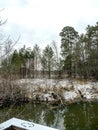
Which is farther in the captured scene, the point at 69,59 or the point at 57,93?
the point at 69,59

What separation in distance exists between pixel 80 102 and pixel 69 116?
6.02m

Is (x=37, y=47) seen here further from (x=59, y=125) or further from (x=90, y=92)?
(x=59, y=125)

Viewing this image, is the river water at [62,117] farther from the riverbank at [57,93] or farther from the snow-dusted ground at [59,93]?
the snow-dusted ground at [59,93]

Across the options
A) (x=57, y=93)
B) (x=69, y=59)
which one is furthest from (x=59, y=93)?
(x=69, y=59)

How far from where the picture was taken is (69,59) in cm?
3781

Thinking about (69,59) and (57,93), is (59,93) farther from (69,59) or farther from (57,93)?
(69,59)

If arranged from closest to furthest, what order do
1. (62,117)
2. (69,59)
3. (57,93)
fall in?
(62,117) → (57,93) → (69,59)

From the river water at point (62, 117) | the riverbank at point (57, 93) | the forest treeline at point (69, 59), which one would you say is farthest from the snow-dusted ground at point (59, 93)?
the forest treeline at point (69, 59)

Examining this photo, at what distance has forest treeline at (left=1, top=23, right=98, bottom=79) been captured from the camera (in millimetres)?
36000

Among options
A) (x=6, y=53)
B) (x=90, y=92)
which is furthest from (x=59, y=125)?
(x=90, y=92)

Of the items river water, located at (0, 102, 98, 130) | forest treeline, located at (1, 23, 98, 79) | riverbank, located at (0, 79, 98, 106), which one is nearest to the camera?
river water, located at (0, 102, 98, 130)

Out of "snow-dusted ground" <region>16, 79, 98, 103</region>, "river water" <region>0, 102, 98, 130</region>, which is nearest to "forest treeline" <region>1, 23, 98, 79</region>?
"snow-dusted ground" <region>16, 79, 98, 103</region>

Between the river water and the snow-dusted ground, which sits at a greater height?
the snow-dusted ground

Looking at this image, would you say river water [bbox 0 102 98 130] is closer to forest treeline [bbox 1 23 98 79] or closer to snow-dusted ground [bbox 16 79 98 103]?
snow-dusted ground [bbox 16 79 98 103]
